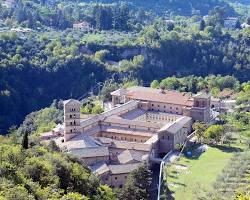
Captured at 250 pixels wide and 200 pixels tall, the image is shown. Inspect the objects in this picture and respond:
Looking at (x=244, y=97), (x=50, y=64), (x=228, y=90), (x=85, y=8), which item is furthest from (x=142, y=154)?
(x=85, y=8)

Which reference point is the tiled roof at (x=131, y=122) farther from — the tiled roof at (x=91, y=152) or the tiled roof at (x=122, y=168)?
the tiled roof at (x=122, y=168)

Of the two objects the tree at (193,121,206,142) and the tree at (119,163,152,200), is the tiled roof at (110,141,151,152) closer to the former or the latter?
the tree at (119,163,152,200)

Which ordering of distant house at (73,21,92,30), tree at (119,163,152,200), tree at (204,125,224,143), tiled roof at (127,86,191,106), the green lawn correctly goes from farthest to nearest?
distant house at (73,21,92,30) → tiled roof at (127,86,191,106) → tree at (204,125,224,143) → the green lawn → tree at (119,163,152,200)

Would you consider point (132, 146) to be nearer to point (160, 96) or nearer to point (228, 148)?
point (228, 148)

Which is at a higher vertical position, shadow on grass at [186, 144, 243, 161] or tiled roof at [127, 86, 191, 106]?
tiled roof at [127, 86, 191, 106]

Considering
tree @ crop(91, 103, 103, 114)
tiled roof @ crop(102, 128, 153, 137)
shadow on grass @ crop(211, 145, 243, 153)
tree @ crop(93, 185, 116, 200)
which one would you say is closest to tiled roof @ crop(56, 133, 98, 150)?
tiled roof @ crop(102, 128, 153, 137)

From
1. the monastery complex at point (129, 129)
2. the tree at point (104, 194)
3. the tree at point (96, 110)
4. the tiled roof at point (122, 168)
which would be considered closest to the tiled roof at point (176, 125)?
the monastery complex at point (129, 129)
